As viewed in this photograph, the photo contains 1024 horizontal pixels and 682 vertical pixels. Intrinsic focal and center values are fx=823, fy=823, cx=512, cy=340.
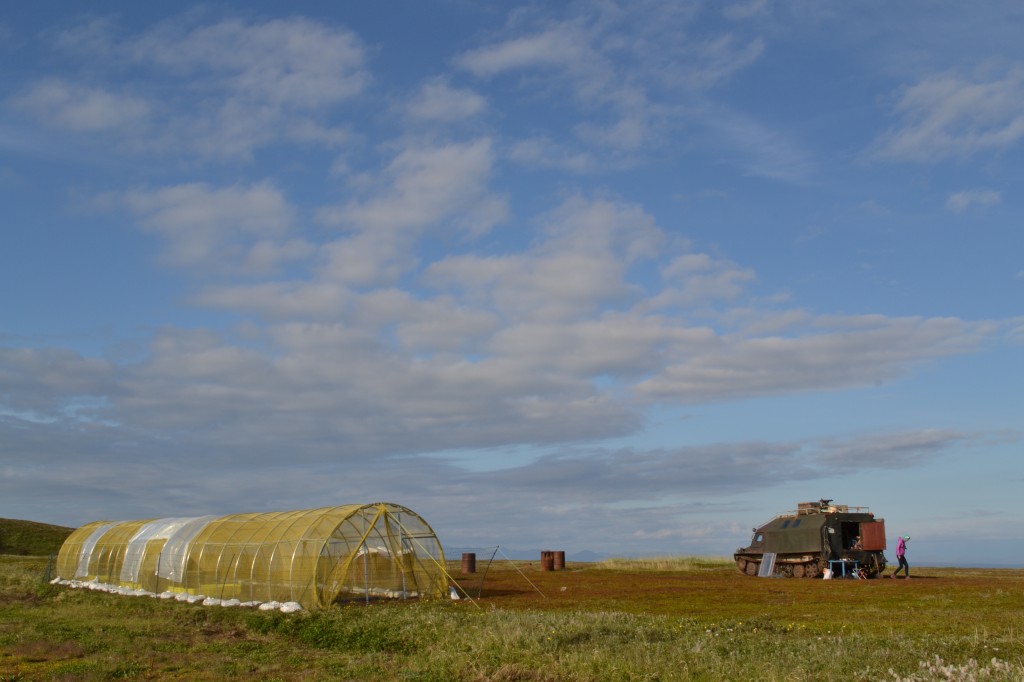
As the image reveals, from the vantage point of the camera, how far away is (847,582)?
35344 mm

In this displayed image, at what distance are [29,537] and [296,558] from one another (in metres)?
56.4

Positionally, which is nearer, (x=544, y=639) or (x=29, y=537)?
(x=544, y=639)

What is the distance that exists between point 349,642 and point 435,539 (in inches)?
448

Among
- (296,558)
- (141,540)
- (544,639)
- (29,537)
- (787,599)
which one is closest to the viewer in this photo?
(544,639)

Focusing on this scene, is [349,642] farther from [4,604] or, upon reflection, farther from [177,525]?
[177,525]

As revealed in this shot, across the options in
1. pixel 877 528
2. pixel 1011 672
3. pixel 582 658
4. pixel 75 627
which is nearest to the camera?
pixel 1011 672

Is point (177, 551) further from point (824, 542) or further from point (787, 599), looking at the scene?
point (824, 542)

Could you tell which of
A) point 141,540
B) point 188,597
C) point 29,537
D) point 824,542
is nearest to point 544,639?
point 188,597

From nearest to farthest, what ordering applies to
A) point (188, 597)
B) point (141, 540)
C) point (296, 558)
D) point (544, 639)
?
point (544, 639), point (296, 558), point (188, 597), point (141, 540)

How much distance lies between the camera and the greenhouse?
2545 centimetres

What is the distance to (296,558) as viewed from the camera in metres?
25.6

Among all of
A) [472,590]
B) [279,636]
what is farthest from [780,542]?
[279,636]

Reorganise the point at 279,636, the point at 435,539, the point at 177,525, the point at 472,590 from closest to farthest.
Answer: the point at 279,636
the point at 435,539
the point at 472,590
the point at 177,525

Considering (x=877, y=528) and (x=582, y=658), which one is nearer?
(x=582, y=658)
